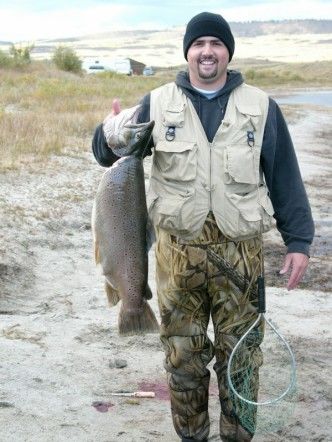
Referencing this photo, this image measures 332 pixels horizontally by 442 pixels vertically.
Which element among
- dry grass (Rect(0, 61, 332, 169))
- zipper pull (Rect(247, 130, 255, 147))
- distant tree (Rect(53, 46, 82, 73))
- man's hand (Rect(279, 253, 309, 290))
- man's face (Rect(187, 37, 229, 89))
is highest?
man's face (Rect(187, 37, 229, 89))

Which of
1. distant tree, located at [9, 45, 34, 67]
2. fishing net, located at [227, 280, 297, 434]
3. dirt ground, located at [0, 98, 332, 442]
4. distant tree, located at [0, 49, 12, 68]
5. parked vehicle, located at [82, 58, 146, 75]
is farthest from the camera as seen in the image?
parked vehicle, located at [82, 58, 146, 75]

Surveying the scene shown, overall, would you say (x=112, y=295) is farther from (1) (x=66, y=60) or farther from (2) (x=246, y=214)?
(1) (x=66, y=60)

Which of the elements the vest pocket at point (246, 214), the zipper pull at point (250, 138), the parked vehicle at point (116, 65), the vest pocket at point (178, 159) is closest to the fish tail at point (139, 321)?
the vest pocket at point (246, 214)

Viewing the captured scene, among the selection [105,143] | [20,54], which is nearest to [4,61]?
[20,54]

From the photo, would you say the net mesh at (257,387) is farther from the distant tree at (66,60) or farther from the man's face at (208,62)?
the distant tree at (66,60)

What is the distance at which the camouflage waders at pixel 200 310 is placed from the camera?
4.32 meters

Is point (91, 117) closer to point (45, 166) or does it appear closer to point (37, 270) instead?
point (45, 166)

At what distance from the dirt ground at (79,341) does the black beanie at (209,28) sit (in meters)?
2.27

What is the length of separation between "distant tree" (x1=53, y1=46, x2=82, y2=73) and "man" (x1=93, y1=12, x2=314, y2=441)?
4924 cm

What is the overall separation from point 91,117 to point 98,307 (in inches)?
487

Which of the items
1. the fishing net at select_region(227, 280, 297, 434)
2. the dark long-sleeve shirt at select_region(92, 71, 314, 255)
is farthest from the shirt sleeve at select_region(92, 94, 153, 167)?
the fishing net at select_region(227, 280, 297, 434)

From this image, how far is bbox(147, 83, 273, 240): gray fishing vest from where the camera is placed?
4207 millimetres

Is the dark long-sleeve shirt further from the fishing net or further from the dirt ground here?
the dirt ground

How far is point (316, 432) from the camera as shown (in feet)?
17.0
